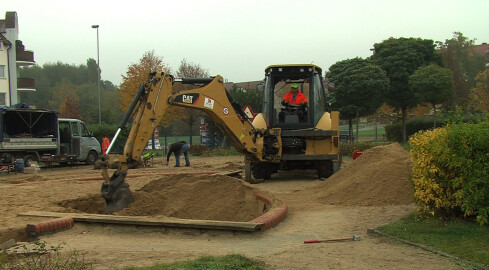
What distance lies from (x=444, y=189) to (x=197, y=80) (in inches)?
261

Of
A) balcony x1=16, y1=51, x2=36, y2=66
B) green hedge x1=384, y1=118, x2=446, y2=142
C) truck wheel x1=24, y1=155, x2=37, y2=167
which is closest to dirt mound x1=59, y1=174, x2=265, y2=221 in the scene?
truck wheel x1=24, y1=155, x2=37, y2=167

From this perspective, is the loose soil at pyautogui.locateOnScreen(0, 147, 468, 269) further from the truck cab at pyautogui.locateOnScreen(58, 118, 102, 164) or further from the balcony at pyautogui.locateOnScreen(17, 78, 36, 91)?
the balcony at pyautogui.locateOnScreen(17, 78, 36, 91)

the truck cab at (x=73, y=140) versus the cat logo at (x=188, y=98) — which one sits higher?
the cat logo at (x=188, y=98)

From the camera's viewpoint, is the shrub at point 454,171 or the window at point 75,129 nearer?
the shrub at point 454,171

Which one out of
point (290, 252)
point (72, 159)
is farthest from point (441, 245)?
point (72, 159)

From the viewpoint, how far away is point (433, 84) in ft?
101

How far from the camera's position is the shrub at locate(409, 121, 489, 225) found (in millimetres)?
6547

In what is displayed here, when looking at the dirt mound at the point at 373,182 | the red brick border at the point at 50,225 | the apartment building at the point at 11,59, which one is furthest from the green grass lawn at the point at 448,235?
the apartment building at the point at 11,59

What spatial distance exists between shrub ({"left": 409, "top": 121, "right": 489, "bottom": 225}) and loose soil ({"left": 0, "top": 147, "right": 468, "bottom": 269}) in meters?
1.00

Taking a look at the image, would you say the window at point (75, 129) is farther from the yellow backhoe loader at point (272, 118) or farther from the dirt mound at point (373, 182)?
the dirt mound at point (373, 182)

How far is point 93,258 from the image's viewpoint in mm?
5887

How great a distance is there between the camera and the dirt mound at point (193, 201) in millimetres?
9266

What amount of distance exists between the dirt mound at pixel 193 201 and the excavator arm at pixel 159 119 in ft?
1.63

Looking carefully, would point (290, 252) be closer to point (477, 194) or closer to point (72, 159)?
point (477, 194)
